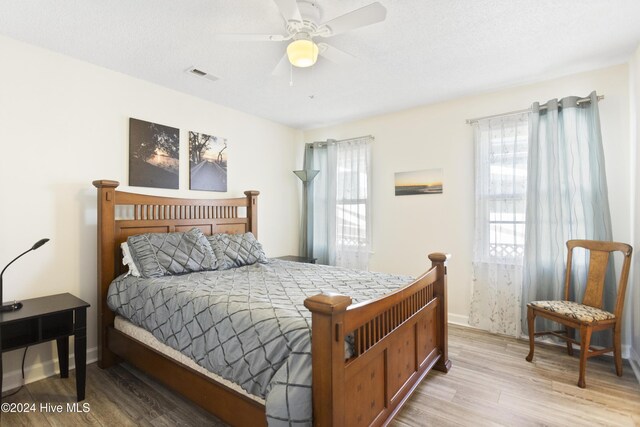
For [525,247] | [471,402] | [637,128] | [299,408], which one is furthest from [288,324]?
[637,128]

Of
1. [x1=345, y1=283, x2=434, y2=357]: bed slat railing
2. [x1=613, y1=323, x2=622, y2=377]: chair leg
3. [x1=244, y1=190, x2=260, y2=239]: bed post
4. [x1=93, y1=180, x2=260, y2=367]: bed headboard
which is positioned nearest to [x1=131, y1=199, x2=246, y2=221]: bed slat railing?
[x1=93, y1=180, x2=260, y2=367]: bed headboard

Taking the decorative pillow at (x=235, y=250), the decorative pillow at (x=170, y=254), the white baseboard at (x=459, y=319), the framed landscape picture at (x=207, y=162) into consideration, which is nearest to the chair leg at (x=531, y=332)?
the white baseboard at (x=459, y=319)

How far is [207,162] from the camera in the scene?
359 centimetres

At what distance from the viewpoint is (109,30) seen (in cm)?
222

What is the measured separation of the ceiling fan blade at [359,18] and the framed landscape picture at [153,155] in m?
2.13

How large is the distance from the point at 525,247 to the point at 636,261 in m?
0.76

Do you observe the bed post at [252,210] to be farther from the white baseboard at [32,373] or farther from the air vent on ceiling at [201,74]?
the white baseboard at [32,373]

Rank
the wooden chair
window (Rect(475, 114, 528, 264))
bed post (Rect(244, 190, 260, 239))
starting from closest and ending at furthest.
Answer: the wooden chair → window (Rect(475, 114, 528, 264)) → bed post (Rect(244, 190, 260, 239))

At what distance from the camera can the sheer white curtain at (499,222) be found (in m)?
3.14

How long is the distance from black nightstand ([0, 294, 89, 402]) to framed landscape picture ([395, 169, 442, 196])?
3355 millimetres

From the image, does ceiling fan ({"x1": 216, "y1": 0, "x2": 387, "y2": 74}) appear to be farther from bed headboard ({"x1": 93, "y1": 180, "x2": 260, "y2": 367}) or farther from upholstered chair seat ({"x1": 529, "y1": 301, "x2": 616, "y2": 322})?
upholstered chair seat ({"x1": 529, "y1": 301, "x2": 616, "y2": 322})

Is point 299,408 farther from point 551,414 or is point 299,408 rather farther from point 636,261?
point 636,261

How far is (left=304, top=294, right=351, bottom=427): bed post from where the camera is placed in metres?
1.24

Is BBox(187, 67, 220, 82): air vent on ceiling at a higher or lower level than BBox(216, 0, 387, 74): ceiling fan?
higher
